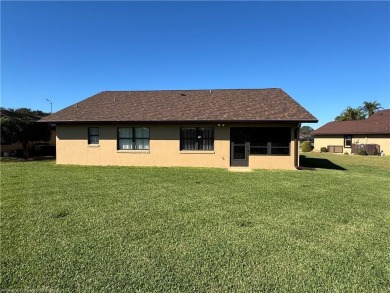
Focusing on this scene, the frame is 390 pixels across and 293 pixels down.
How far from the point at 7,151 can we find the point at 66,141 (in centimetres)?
1266

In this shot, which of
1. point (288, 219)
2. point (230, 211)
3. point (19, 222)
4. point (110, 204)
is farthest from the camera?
point (110, 204)

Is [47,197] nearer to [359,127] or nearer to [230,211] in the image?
[230,211]

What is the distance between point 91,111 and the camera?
58.6 ft

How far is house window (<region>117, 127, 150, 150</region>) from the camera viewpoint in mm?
16453

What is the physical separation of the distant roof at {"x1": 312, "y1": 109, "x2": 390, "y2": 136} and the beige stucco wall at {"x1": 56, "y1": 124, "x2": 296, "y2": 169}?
968 inches

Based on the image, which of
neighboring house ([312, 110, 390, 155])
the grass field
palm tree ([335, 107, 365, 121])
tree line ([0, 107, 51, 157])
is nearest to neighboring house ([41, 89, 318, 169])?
the grass field

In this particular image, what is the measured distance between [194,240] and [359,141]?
118ft

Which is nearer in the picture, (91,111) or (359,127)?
(91,111)

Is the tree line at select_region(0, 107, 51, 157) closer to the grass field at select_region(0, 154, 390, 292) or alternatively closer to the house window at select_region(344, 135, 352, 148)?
the grass field at select_region(0, 154, 390, 292)

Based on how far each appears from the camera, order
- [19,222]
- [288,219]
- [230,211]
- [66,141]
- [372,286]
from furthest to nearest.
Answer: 1. [66,141]
2. [230,211]
3. [288,219]
4. [19,222]
5. [372,286]

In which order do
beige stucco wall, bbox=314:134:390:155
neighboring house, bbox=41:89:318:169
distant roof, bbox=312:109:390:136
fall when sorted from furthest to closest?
1. distant roof, bbox=312:109:390:136
2. beige stucco wall, bbox=314:134:390:155
3. neighboring house, bbox=41:89:318:169

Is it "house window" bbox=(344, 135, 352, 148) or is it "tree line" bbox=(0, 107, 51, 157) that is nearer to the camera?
"tree line" bbox=(0, 107, 51, 157)

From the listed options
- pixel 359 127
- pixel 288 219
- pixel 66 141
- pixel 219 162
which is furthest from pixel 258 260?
pixel 359 127

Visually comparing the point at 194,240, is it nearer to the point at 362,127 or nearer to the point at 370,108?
the point at 362,127
